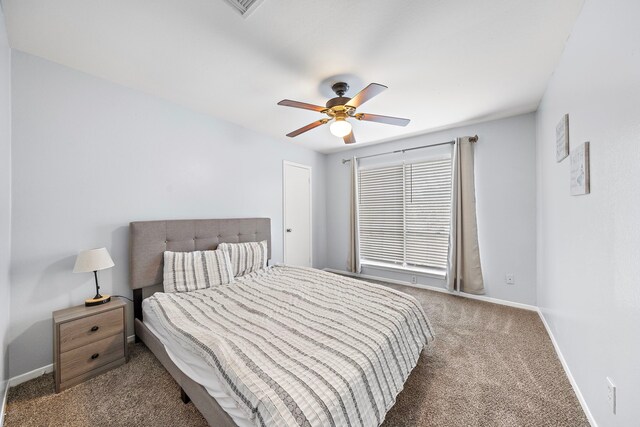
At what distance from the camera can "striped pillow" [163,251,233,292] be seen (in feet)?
7.65

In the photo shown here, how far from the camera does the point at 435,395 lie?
163cm

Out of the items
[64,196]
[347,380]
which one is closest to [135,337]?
[64,196]

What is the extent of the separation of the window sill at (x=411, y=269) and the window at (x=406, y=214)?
0.04 meters

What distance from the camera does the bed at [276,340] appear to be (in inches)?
40.4

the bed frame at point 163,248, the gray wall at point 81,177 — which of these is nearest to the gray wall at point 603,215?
the bed frame at point 163,248

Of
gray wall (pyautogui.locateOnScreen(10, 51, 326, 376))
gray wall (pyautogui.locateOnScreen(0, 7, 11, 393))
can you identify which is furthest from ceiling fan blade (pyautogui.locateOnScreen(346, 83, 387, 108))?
gray wall (pyautogui.locateOnScreen(0, 7, 11, 393))

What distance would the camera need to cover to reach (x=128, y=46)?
5.81ft

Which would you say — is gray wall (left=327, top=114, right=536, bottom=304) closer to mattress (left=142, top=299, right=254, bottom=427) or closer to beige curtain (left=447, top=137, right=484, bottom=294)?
beige curtain (left=447, top=137, right=484, bottom=294)

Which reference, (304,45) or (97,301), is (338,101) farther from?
(97,301)

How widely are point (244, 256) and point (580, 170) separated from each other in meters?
3.02

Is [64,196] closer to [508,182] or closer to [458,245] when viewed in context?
[458,245]

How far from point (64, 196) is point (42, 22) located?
1224mm

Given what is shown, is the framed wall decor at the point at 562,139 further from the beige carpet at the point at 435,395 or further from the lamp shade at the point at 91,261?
the lamp shade at the point at 91,261

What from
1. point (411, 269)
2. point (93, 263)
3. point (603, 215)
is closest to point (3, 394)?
point (93, 263)
